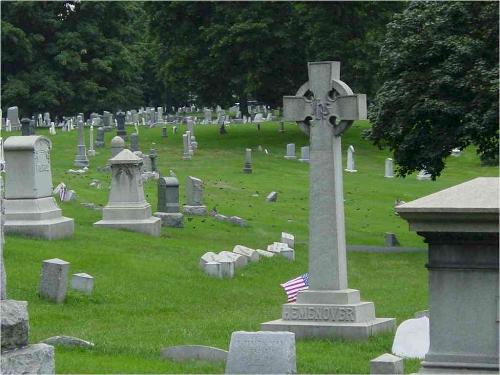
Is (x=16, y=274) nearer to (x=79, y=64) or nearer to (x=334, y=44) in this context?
(x=334, y=44)

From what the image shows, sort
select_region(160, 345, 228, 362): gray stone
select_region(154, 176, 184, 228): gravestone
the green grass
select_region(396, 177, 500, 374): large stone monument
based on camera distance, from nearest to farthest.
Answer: select_region(396, 177, 500, 374): large stone monument, select_region(160, 345, 228, 362): gray stone, the green grass, select_region(154, 176, 184, 228): gravestone

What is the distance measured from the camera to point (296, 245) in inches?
1034

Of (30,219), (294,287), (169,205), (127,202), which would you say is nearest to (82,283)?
(294,287)

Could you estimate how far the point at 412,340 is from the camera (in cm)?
1177

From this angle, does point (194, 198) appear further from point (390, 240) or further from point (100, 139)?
point (100, 139)

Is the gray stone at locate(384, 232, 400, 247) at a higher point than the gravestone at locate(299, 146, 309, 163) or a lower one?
lower

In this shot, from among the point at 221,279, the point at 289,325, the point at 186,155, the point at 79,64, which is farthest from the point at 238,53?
the point at 289,325

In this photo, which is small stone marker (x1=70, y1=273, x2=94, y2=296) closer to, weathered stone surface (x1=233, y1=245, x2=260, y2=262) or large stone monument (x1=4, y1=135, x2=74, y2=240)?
large stone monument (x1=4, y1=135, x2=74, y2=240)

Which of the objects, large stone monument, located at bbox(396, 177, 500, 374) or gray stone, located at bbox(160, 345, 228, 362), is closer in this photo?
large stone monument, located at bbox(396, 177, 500, 374)

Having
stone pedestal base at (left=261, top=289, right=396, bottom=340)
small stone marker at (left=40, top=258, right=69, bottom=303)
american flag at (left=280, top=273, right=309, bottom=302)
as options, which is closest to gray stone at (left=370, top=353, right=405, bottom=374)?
stone pedestal base at (left=261, top=289, right=396, bottom=340)

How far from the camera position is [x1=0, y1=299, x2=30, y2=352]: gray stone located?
7.30m

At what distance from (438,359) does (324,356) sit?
14.2 ft

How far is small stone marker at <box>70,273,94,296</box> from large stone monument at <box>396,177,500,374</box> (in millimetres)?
9320

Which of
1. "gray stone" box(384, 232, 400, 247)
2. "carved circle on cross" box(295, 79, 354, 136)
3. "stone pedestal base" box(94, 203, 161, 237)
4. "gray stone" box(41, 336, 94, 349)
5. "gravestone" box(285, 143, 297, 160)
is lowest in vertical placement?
"gray stone" box(384, 232, 400, 247)
